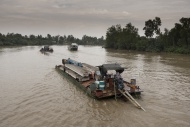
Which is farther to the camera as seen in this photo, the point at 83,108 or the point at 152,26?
the point at 152,26

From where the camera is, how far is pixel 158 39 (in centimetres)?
6397

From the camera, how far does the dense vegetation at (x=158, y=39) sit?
170 feet

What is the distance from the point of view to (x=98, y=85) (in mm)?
12297

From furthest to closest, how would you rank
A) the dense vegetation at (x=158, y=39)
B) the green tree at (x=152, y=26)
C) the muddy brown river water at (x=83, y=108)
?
1. the green tree at (x=152, y=26)
2. the dense vegetation at (x=158, y=39)
3. the muddy brown river water at (x=83, y=108)

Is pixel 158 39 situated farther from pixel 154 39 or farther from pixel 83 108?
pixel 83 108

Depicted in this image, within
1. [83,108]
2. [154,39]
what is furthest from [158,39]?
[83,108]

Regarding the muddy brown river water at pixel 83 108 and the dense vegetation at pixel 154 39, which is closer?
the muddy brown river water at pixel 83 108

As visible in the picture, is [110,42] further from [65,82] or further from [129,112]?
[129,112]

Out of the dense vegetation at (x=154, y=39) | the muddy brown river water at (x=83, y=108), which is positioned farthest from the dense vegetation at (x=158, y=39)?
the muddy brown river water at (x=83, y=108)

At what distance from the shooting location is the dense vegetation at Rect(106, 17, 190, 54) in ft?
170

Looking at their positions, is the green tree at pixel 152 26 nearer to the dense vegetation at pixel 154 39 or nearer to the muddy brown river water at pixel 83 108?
the dense vegetation at pixel 154 39

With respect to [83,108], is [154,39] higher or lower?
higher

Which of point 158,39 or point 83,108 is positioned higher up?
point 158,39

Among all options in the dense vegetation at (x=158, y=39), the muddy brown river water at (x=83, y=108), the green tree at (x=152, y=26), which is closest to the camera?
the muddy brown river water at (x=83, y=108)
